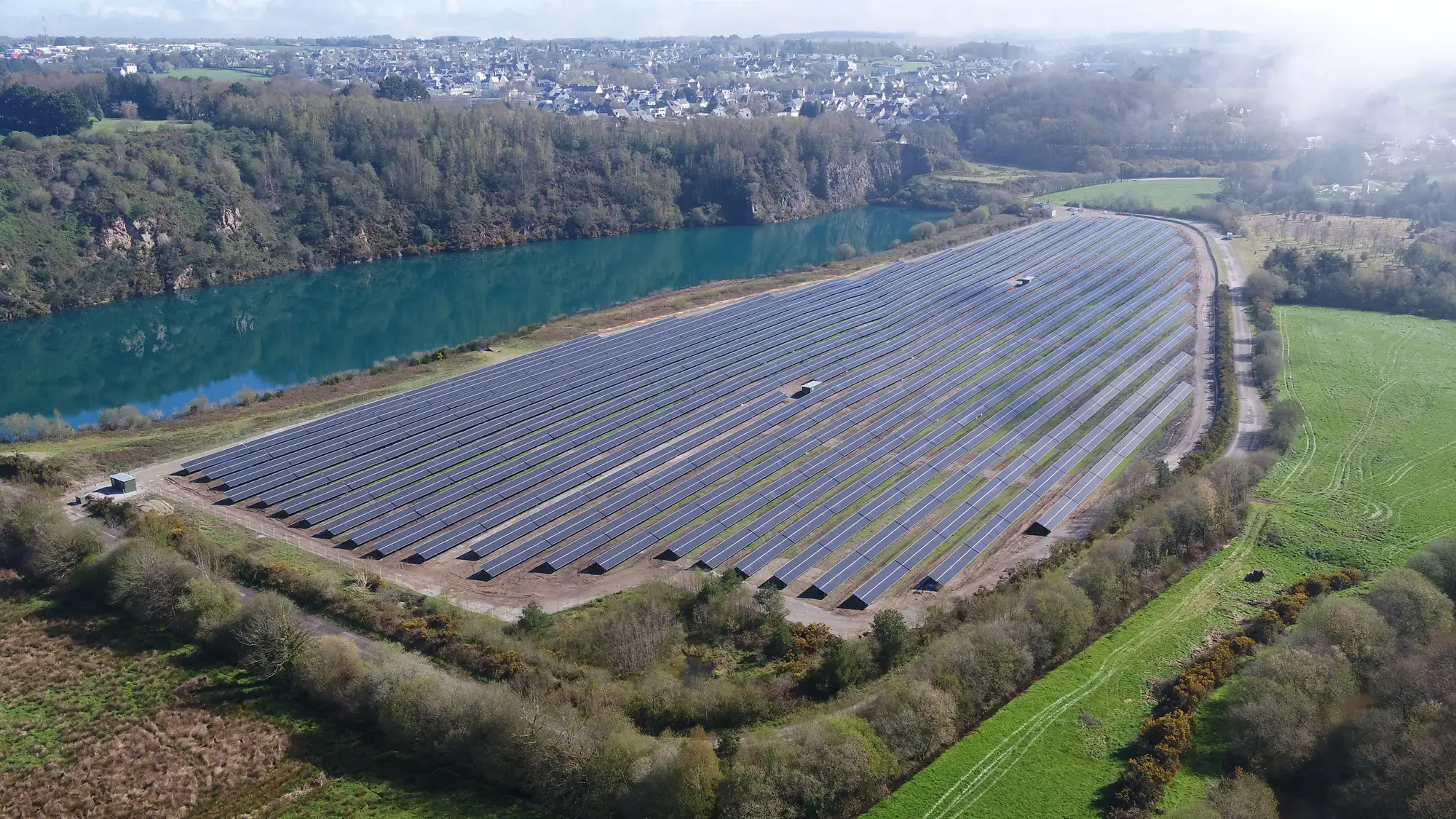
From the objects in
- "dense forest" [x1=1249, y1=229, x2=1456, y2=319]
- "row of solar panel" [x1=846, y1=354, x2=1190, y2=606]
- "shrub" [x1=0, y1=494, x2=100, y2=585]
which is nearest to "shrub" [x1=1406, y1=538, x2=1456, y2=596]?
"row of solar panel" [x1=846, y1=354, x2=1190, y2=606]

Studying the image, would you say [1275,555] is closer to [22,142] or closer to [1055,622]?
[1055,622]

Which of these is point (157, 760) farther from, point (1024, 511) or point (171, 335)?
point (171, 335)

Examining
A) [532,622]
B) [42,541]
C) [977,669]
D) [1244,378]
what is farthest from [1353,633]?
[42,541]

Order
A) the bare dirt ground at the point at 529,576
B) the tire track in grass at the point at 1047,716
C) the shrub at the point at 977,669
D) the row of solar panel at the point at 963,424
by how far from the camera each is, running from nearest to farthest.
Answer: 1. the tire track in grass at the point at 1047,716
2. the shrub at the point at 977,669
3. the bare dirt ground at the point at 529,576
4. the row of solar panel at the point at 963,424

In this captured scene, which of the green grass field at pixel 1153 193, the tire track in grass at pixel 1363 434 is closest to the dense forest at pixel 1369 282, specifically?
the tire track in grass at pixel 1363 434

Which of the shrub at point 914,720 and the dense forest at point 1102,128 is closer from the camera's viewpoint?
the shrub at point 914,720

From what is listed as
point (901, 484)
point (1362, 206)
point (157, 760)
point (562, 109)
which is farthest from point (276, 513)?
point (562, 109)

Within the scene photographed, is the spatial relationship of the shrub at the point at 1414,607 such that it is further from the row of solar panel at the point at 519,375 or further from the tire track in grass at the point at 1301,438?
the row of solar panel at the point at 519,375
